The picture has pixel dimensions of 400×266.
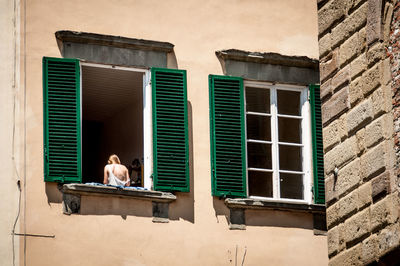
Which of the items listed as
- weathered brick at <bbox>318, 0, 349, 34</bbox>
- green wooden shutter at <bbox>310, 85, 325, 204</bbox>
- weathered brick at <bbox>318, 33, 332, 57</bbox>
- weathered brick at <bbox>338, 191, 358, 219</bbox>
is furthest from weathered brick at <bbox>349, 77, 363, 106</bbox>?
green wooden shutter at <bbox>310, 85, 325, 204</bbox>

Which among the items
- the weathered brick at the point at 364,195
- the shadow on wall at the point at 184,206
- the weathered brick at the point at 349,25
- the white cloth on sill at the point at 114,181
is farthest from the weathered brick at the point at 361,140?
the white cloth on sill at the point at 114,181

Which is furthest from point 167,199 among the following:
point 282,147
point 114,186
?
point 282,147

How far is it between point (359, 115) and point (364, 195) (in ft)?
2.79

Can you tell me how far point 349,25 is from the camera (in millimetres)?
14977

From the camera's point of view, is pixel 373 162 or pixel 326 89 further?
pixel 326 89

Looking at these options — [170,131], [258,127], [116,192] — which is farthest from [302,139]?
[116,192]

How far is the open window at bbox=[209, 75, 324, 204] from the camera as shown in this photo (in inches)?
765

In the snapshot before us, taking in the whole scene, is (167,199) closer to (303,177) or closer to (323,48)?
(303,177)

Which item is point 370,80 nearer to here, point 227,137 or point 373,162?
point 373,162

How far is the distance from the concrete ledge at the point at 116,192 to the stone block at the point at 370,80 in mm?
4934

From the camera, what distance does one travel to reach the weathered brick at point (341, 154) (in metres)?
14.6

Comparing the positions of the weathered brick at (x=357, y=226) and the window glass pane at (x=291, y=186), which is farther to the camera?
the window glass pane at (x=291, y=186)

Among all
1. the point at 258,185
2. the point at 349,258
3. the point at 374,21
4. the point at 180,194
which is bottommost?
the point at 349,258

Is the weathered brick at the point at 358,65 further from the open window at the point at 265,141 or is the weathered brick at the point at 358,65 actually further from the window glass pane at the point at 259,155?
the window glass pane at the point at 259,155
